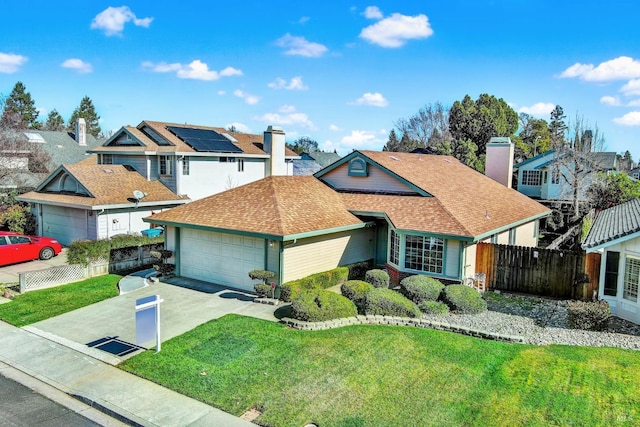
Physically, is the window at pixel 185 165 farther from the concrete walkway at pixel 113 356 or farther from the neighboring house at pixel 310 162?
the neighboring house at pixel 310 162

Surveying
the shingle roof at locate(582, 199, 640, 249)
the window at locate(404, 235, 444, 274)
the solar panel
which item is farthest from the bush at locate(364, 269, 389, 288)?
the solar panel

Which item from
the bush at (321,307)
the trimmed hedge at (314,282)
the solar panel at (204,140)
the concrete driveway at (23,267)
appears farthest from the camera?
the solar panel at (204,140)

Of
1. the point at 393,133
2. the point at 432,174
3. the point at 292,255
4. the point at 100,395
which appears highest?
the point at 393,133

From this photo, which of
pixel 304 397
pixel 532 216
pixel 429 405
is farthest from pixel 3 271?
pixel 532 216

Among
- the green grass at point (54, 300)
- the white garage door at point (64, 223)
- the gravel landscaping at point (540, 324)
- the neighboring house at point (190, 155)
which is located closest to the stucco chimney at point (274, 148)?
the neighboring house at point (190, 155)

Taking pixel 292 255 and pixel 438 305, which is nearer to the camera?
pixel 438 305

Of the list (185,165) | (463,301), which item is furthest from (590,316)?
(185,165)

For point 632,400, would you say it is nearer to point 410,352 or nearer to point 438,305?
point 410,352
